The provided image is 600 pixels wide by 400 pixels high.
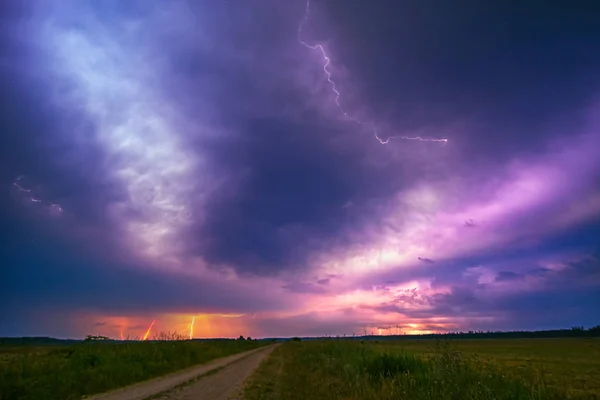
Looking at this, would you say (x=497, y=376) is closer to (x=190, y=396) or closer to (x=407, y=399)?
(x=407, y=399)

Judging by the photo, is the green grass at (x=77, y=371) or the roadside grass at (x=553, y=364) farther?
the green grass at (x=77, y=371)

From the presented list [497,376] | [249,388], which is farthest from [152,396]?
[497,376]

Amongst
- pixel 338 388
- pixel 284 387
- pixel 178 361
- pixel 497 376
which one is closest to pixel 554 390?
pixel 497 376

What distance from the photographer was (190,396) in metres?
13.8

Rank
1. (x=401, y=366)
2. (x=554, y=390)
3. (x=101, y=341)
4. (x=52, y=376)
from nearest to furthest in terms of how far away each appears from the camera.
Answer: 1. (x=554, y=390)
2. (x=52, y=376)
3. (x=401, y=366)
4. (x=101, y=341)

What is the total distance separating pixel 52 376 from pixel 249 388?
8.27 metres

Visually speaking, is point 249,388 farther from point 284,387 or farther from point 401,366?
point 401,366

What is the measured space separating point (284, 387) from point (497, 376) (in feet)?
29.3

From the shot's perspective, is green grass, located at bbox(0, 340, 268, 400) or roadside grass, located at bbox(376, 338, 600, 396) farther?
green grass, located at bbox(0, 340, 268, 400)

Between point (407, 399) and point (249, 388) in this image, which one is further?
point (249, 388)

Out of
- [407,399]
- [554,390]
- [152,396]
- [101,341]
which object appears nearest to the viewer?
[554,390]

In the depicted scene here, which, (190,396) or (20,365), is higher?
(20,365)

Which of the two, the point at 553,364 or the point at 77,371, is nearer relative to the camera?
the point at 77,371

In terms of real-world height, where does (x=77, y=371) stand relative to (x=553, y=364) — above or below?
above
